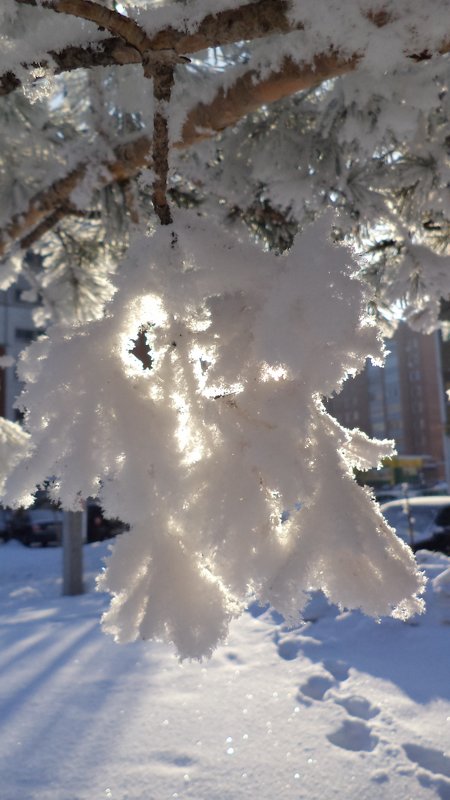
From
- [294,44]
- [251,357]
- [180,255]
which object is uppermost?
[294,44]

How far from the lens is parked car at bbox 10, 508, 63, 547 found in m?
16.7

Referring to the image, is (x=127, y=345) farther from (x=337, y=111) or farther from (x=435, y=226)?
(x=435, y=226)

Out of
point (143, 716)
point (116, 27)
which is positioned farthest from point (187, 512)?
point (143, 716)

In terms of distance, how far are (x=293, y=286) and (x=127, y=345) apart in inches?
13.1

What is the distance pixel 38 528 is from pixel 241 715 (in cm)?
1458

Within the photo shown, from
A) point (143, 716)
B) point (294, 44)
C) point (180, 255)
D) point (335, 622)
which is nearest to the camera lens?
point (180, 255)

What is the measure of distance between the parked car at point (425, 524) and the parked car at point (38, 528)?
986cm

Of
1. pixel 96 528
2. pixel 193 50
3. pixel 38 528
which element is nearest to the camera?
pixel 193 50

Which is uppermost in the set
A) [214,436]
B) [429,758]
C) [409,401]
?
[409,401]

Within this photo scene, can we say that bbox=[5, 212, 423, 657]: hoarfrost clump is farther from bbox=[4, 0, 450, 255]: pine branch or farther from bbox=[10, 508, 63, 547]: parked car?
bbox=[10, 508, 63, 547]: parked car

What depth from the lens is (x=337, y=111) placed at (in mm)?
2904

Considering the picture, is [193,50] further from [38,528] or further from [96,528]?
[96,528]

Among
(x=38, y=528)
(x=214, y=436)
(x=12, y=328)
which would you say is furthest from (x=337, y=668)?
(x=12, y=328)

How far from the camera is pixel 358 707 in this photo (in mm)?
3516
